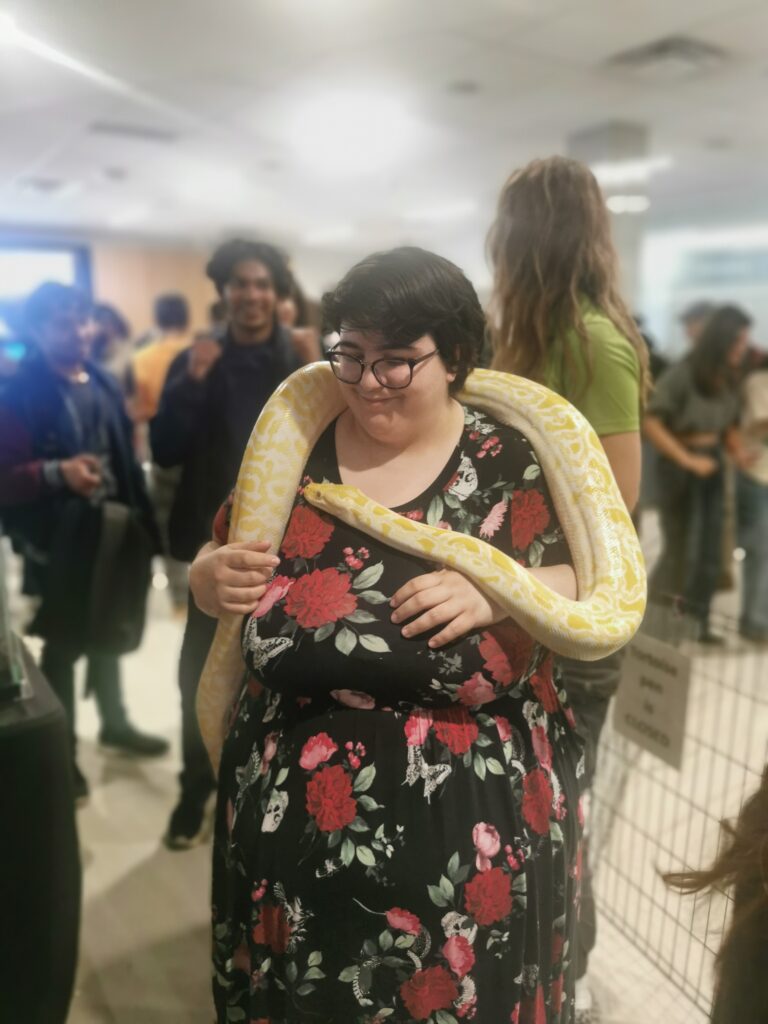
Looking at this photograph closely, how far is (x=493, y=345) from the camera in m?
1.49

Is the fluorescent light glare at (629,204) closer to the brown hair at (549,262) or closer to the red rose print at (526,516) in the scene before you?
the brown hair at (549,262)

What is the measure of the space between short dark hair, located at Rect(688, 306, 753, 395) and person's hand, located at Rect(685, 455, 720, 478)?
11.5 inches

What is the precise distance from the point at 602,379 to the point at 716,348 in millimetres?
2475

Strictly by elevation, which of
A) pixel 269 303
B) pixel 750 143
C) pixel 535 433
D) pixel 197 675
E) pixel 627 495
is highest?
pixel 750 143

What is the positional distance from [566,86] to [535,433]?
3997 mm

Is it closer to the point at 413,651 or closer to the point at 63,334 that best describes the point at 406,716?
the point at 413,651

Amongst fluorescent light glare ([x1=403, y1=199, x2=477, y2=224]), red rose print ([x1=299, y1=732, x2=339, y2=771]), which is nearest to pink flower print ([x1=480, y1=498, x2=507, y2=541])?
red rose print ([x1=299, y1=732, x2=339, y2=771])

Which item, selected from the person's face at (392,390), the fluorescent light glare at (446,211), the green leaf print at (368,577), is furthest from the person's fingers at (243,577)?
the fluorescent light glare at (446,211)

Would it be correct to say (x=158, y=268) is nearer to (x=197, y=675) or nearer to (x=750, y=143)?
(x=750, y=143)

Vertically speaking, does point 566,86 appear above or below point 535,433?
above

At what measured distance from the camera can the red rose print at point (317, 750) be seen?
1052 mm

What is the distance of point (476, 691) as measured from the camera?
1.03 m

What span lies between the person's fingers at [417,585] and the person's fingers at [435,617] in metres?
0.03

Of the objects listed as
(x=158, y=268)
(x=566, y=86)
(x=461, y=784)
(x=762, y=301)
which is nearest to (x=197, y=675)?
(x=461, y=784)
